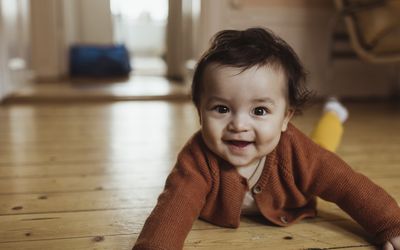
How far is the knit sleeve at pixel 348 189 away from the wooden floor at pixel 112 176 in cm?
4

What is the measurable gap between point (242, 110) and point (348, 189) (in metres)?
0.24

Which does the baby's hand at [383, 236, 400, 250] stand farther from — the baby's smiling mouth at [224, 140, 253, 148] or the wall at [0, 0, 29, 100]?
the wall at [0, 0, 29, 100]

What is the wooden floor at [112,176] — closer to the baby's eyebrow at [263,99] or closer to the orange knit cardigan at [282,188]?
the orange knit cardigan at [282,188]

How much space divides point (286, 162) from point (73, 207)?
0.43 m

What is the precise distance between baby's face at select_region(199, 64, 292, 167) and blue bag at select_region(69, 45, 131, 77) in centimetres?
288

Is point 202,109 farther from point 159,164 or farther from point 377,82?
point 377,82

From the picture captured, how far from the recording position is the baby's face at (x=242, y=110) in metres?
0.69

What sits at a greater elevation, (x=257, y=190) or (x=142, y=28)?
(x=142, y=28)

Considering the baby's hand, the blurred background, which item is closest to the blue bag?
the blurred background

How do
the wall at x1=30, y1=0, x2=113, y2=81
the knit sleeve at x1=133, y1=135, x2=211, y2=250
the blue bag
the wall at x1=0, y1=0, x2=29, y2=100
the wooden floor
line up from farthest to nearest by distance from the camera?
1. the blue bag
2. the wall at x1=30, y1=0, x2=113, y2=81
3. the wall at x1=0, y1=0, x2=29, y2=100
4. the wooden floor
5. the knit sleeve at x1=133, y1=135, x2=211, y2=250

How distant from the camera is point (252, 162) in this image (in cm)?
80

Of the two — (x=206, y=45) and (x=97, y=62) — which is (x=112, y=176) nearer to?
(x=206, y=45)

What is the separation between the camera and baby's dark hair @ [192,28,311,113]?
0.69 m

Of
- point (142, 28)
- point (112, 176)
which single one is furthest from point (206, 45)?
point (142, 28)
